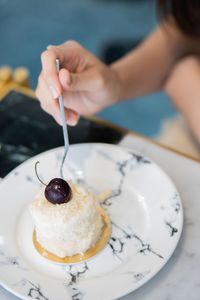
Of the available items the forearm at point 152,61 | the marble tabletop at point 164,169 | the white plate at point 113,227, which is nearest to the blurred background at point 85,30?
the forearm at point 152,61

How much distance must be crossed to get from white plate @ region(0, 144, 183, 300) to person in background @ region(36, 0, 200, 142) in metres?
0.11

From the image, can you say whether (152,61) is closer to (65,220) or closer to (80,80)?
(80,80)

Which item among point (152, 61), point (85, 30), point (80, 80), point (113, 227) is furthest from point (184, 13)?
point (85, 30)

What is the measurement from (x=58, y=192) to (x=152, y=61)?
1.99ft

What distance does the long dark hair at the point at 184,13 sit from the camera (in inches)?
37.4

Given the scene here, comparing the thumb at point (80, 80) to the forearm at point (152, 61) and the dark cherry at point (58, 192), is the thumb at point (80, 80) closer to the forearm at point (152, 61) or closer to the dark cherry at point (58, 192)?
the dark cherry at point (58, 192)

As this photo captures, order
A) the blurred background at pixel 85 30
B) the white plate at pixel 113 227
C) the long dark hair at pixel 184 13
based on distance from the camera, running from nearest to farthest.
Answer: the white plate at pixel 113 227 < the long dark hair at pixel 184 13 < the blurred background at pixel 85 30

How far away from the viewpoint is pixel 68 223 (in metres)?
0.56

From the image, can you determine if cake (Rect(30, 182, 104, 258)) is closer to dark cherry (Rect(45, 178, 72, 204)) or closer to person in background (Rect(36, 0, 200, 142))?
dark cherry (Rect(45, 178, 72, 204))

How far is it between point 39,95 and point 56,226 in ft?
0.84

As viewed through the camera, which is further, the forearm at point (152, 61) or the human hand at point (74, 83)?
the forearm at point (152, 61)

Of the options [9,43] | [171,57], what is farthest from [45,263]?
[9,43]

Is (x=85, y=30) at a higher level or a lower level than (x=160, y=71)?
lower

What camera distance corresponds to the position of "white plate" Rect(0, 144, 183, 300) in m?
0.53
